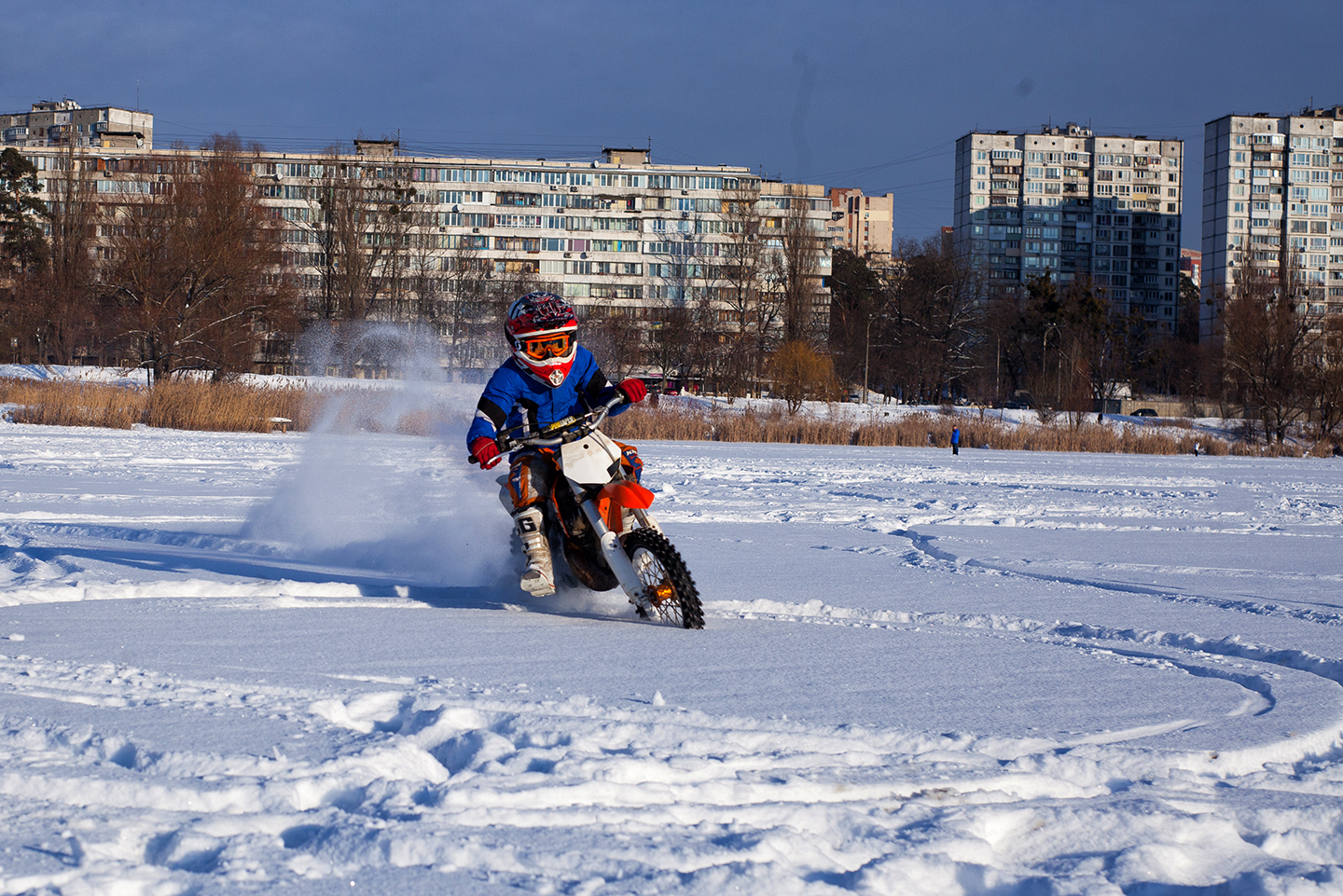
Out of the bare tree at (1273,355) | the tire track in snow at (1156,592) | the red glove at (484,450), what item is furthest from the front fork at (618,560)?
the bare tree at (1273,355)

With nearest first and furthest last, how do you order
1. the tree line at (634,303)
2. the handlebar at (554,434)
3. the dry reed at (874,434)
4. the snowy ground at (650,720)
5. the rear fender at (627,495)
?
the snowy ground at (650,720)
the rear fender at (627,495)
the handlebar at (554,434)
the dry reed at (874,434)
the tree line at (634,303)

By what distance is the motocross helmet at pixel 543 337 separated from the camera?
616 cm

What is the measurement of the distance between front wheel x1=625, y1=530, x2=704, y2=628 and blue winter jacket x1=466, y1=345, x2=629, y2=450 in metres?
0.81

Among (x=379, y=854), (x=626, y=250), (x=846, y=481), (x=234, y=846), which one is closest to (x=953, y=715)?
(x=379, y=854)

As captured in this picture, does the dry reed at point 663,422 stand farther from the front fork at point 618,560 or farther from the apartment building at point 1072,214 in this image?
the apartment building at point 1072,214

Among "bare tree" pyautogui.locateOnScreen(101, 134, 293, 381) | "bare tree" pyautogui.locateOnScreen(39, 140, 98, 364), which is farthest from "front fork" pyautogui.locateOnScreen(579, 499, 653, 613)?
"bare tree" pyautogui.locateOnScreen(39, 140, 98, 364)

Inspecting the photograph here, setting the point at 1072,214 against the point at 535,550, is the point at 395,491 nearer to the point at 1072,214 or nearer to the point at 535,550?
the point at 535,550

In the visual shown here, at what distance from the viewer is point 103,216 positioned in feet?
165

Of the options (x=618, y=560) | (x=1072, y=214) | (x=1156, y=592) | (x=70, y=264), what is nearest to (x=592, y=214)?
(x=70, y=264)

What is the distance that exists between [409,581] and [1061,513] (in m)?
8.18

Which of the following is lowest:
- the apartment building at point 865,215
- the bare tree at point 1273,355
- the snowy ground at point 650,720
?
the snowy ground at point 650,720

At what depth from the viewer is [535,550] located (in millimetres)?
6055

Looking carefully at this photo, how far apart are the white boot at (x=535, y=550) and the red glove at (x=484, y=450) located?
46 centimetres

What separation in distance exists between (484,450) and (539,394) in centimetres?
72
